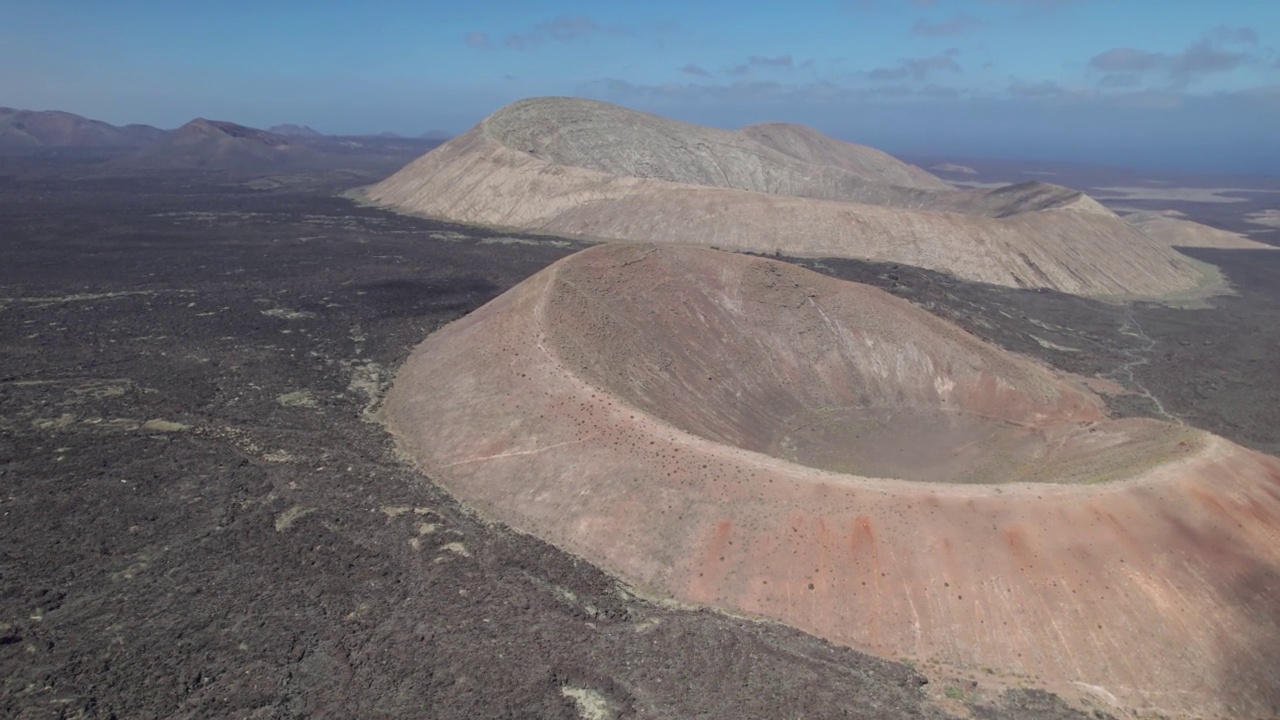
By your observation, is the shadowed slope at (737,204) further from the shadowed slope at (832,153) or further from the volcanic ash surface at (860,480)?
the volcanic ash surface at (860,480)

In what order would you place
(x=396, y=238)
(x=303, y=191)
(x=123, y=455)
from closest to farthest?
(x=123, y=455) < (x=396, y=238) < (x=303, y=191)

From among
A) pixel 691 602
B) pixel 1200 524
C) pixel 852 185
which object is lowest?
pixel 691 602

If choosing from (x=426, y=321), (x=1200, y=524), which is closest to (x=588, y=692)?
(x=1200, y=524)

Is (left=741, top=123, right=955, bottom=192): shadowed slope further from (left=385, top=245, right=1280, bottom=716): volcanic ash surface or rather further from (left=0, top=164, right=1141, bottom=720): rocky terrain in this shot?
(left=0, top=164, right=1141, bottom=720): rocky terrain

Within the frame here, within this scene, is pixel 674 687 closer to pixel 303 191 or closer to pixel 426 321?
pixel 426 321

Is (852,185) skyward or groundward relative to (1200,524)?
skyward
